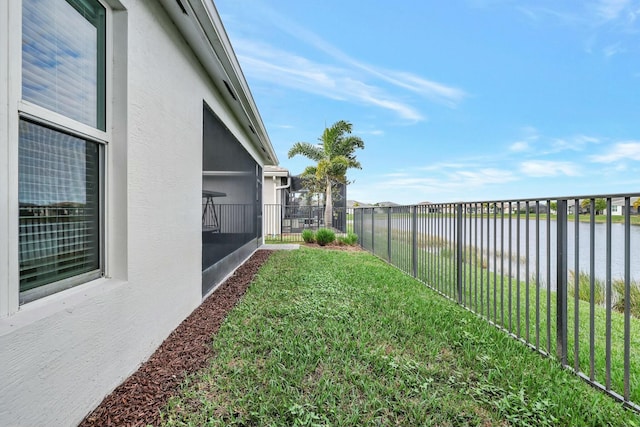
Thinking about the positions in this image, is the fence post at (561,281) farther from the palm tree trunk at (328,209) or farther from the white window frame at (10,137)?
the palm tree trunk at (328,209)

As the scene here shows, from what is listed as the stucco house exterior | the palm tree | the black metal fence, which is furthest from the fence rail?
the palm tree

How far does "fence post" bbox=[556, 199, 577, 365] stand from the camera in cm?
243

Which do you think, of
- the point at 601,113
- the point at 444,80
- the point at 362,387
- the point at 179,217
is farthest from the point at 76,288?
the point at 601,113

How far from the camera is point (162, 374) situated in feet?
7.45

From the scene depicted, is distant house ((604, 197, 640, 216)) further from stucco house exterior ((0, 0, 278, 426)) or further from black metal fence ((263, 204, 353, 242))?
black metal fence ((263, 204, 353, 242))

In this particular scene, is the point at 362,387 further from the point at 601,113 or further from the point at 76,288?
the point at 601,113

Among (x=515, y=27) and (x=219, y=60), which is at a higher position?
(x=515, y=27)

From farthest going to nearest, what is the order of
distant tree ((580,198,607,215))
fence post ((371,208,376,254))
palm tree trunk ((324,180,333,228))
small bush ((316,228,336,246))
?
palm tree trunk ((324,180,333,228)), small bush ((316,228,336,246)), fence post ((371,208,376,254)), distant tree ((580,198,607,215))

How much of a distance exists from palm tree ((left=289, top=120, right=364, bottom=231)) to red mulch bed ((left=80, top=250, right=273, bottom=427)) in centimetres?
1317

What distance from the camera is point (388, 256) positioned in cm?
766

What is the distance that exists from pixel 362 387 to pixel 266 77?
15.0m

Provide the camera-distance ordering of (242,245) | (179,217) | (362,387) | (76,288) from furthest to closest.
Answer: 1. (242,245)
2. (179,217)
3. (362,387)
4. (76,288)

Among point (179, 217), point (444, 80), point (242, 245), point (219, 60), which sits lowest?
point (242, 245)

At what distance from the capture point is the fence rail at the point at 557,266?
6.90 feet
